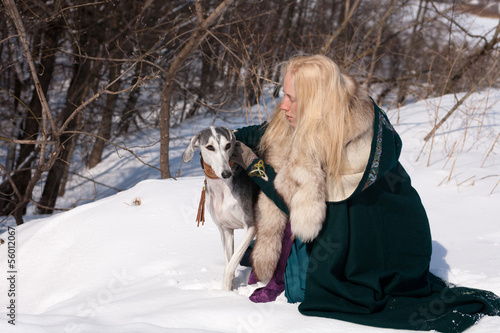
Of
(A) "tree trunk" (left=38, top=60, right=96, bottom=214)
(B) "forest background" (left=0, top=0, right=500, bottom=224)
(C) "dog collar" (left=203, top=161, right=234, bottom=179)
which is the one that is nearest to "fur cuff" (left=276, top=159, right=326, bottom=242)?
(C) "dog collar" (left=203, top=161, right=234, bottom=179)

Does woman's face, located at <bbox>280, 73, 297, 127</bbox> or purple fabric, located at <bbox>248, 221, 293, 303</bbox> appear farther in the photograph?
purple fabric, located at <bbox>248, 221, 293, 303</bbox>

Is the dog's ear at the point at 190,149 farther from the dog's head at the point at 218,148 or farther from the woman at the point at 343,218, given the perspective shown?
the woman at the point at 343,218

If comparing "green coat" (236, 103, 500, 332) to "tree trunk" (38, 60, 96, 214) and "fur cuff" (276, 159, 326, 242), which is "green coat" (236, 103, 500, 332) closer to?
"fur cuff" (276, 159, 326, 242)

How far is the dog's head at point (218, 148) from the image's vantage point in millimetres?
2512

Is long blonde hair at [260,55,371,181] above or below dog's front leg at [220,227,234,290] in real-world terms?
above

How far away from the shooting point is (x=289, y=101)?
263 cm

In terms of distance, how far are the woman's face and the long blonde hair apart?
0.03m

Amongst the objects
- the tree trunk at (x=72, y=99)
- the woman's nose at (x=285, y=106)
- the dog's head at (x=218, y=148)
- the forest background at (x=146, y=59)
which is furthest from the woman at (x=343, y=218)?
the tree trunk at (x=72, y=99)

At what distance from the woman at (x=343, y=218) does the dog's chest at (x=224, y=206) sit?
128mm

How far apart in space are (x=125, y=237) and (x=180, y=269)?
29.8 inches

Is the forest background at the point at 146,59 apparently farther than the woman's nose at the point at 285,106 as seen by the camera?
Yes

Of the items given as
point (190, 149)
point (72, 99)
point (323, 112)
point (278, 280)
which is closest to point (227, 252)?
point (278, 280)

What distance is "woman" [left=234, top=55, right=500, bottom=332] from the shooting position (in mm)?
2479

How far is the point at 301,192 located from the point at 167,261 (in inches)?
54.5
